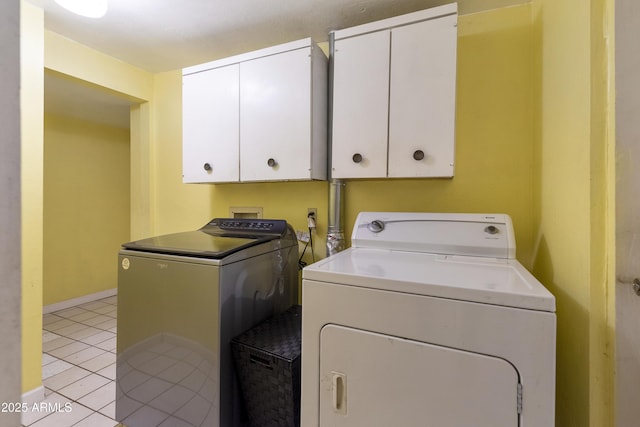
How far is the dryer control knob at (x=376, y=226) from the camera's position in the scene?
1479 mm

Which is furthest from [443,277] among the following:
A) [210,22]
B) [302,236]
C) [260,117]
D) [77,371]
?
[77,371]

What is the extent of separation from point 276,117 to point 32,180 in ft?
4.89

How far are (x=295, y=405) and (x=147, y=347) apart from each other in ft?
2.61

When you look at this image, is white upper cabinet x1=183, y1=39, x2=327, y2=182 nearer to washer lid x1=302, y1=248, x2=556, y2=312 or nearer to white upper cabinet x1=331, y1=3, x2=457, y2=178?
white upper cabinet x1=331, y1=3, x2=457, y2=178

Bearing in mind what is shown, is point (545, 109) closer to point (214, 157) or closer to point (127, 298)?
point (214, 157)

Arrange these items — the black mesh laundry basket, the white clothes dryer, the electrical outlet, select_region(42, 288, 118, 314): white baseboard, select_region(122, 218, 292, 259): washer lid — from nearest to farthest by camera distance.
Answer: the white clothes dryer
the black mesh laundry basket
select_region(122, 218, 292, 259): washer lid
the electrical outlet
select_region(42, 288, 118, 314): white baseboard

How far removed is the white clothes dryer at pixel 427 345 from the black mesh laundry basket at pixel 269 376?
216 mm

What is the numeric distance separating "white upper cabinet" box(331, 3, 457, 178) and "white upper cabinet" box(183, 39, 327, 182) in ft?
0.51

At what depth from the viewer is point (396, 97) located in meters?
1.43

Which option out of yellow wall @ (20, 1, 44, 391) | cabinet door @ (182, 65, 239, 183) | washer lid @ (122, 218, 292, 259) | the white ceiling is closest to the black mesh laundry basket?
washer lid @ (122, 218, 292, 259)

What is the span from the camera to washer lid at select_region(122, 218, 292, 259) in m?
1.39

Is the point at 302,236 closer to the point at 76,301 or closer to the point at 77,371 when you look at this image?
the point at 77,371

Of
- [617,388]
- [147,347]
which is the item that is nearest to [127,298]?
[147,347]

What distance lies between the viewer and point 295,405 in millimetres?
1257
